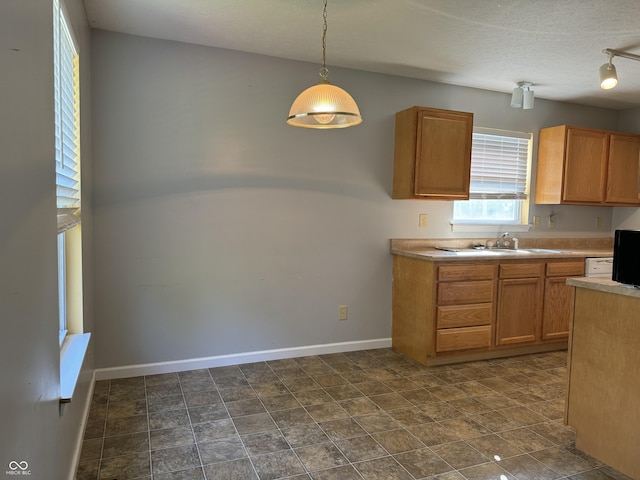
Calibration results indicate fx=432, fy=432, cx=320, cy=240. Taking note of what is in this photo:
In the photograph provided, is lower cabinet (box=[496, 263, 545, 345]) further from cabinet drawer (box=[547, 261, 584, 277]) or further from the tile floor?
the tile floor

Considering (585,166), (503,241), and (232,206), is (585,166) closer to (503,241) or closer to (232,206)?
(503,241)

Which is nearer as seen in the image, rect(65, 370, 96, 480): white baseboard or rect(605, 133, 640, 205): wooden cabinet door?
rect(65, 370, 96, 480): white baseboard

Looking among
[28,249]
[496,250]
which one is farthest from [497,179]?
[28,249]

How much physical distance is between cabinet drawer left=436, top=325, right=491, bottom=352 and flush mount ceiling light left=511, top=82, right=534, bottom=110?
2044 mm

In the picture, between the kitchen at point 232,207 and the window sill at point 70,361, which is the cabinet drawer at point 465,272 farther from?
the window sill at point 70,361

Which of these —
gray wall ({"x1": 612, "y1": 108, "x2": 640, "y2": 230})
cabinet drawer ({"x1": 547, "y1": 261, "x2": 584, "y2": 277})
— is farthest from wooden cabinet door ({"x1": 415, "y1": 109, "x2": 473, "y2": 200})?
gray wall ({"x1": 612, "y1": 108, "x2": 640, "y2": 230})

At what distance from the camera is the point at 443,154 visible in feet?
12.1

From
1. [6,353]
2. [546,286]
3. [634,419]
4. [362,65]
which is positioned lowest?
[634,419]

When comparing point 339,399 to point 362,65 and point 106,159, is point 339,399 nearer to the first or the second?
point 106,159

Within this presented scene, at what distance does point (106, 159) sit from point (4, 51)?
2213mm

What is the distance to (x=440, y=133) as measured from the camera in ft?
12.0

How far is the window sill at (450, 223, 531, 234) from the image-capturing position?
4.18 m

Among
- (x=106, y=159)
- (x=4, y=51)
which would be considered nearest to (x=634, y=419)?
(x=4, y=51)

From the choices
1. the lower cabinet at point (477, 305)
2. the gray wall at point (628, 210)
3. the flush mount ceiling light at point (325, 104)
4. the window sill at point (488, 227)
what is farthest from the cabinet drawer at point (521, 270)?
the flush mount ceiling light at point (325, 104)
